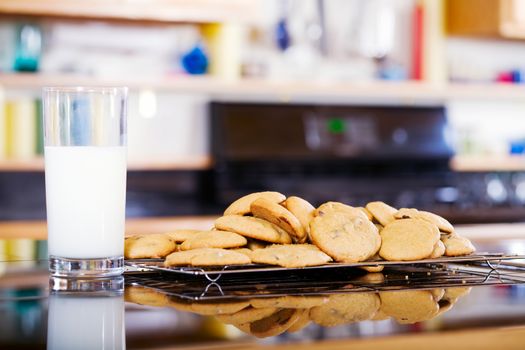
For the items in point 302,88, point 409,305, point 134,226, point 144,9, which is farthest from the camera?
point 302,88

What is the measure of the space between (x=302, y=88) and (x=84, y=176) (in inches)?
116

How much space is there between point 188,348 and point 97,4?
9.93 feet

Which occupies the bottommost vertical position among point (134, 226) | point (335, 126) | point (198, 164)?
point (134, 226)

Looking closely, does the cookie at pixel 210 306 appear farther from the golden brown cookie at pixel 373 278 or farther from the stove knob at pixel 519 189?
the stove knob at pixel 519 189

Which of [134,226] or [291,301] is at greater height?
[291,301]

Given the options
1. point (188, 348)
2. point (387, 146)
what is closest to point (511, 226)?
point (387, 146)

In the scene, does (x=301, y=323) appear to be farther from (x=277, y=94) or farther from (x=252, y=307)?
(x=277, y=94)

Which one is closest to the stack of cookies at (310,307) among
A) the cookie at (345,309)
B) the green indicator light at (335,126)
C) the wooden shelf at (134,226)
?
the cookie at (345,309)

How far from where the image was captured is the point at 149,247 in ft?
3.49

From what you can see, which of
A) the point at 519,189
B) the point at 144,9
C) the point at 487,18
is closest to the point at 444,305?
the point at 144,9

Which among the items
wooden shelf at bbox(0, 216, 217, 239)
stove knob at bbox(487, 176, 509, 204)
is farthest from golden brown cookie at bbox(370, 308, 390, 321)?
stove knob at bbox(487, 176, 509, 204)

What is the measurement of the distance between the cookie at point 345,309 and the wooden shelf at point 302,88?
2792 mm

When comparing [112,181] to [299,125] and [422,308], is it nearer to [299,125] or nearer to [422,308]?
[422,308]

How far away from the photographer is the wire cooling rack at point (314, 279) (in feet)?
2.97
